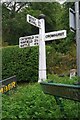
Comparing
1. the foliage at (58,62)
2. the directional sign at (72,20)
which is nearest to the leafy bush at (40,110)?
the directional sign at (72,20)

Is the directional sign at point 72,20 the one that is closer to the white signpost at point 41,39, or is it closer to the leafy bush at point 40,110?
the leafy bush at point 40,110

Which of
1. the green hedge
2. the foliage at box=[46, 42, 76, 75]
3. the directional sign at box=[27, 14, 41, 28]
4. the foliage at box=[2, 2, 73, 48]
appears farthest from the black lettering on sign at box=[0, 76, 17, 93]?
the foliage at box=[2, 2, 73, 48]

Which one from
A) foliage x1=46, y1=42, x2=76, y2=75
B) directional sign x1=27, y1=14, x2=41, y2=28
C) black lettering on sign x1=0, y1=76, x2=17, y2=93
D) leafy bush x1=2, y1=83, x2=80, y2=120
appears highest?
directional sign x1=27, y1=14, x2=41, y2=28

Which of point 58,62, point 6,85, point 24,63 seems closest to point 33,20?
point 24,63

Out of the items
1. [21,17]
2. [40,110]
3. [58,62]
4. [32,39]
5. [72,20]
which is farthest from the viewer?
[21,17]

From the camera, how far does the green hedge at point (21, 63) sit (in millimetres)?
11770

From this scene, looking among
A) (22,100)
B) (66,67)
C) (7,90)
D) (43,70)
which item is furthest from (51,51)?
(22,100)

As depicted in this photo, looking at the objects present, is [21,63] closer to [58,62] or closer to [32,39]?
[58,62]

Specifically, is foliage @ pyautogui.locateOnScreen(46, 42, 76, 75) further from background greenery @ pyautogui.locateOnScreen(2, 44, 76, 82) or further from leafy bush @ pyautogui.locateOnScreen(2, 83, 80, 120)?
leafy bush @ pyautogui.locateOnScreen(2, 83, 80, 120)

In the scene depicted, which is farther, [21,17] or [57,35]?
[21,17]

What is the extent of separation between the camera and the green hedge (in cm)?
1177

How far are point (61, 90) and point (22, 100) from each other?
155 cm

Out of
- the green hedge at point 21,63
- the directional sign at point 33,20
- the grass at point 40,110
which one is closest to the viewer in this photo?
the grass at point 40,110

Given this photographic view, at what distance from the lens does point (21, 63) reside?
474 inches
